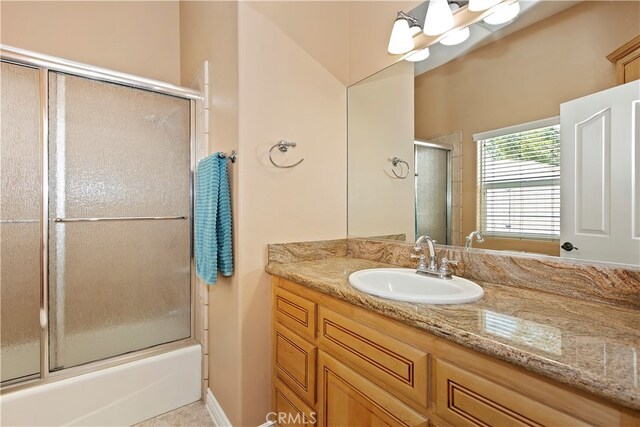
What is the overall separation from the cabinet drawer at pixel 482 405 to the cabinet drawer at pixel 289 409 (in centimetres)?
67

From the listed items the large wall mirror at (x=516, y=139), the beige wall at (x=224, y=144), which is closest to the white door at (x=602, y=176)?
the large wall mirror at (x=516, y=139)

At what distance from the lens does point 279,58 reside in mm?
1507

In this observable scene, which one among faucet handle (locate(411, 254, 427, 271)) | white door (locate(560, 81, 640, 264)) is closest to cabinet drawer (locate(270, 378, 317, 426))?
faucet handle (locate(411, 254, 427, 271))

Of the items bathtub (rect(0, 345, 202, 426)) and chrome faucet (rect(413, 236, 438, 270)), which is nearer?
chrome faucet (rect(413, 236, 438, 270))

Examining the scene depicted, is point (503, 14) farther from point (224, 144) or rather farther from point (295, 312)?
point (295, 312)

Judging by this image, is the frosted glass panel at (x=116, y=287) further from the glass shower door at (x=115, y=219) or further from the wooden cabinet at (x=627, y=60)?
the wooden cabinet at (x=627, y=60)

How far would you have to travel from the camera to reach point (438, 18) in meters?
1.33

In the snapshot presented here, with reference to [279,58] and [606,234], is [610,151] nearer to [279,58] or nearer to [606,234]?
[606,234]

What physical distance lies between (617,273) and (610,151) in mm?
365

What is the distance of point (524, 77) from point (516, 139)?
0.74ft

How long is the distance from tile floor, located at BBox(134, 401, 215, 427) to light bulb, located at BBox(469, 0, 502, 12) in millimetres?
2393

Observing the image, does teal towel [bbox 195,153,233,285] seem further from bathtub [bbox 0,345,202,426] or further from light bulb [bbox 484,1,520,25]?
light bulb [bbox 484,1,520,25]

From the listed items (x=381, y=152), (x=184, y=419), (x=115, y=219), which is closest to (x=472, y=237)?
(x=381, y=152)

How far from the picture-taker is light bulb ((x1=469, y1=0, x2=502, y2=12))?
45.6 inches
